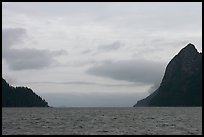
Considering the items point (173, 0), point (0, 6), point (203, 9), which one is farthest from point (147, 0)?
point (0, 6)

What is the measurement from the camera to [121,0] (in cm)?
1927

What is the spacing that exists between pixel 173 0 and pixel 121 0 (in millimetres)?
2649

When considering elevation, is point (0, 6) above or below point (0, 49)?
above

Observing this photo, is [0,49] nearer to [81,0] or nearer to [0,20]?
[0,20]

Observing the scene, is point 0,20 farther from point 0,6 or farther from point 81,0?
point 81,0

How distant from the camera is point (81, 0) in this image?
63.3 feet

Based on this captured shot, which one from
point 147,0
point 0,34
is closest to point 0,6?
point 0,34

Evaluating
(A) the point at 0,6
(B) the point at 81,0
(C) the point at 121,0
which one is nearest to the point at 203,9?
(C) the point at 121,0

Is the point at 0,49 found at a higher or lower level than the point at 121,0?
lower

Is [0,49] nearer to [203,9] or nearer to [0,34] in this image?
[0,34]

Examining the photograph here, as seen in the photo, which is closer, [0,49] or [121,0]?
[121,0]

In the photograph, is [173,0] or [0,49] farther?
[0,49]

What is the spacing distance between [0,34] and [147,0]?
27.5 feet

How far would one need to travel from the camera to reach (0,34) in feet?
71.0
